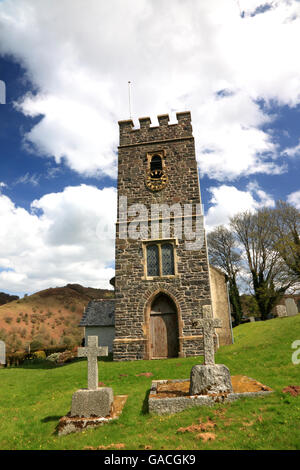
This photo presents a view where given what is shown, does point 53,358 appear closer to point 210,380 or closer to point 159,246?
point 159,246

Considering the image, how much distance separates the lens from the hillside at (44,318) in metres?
39.2

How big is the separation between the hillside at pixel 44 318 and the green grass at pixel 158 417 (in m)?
26.6

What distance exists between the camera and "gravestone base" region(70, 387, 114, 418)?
679 centimetres

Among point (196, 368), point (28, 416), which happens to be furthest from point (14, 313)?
point (196, 368)

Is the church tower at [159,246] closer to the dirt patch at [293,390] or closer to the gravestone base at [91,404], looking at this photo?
the dirt patch at [293,390]

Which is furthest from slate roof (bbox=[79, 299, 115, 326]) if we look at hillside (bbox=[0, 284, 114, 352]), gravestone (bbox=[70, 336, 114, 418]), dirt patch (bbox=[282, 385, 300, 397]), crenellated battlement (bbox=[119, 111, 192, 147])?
dirt patch (bbox=[282, 385, 300, 397])

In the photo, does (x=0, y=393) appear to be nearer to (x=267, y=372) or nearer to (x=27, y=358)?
(x=267, y=372)

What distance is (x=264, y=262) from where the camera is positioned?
97.8ft

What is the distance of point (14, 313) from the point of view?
152 feet

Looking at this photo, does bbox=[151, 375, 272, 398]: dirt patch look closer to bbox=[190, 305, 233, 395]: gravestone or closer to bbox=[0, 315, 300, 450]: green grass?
bbox=[190, 305, 233, 395]: gravestone

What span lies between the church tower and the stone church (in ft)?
0.16

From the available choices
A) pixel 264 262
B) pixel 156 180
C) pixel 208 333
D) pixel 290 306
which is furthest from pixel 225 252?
pixel 208 333

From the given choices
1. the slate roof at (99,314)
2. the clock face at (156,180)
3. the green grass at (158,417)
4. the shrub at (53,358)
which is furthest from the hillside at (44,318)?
the clock face at (156,180)

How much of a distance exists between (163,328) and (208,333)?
7.29 m
